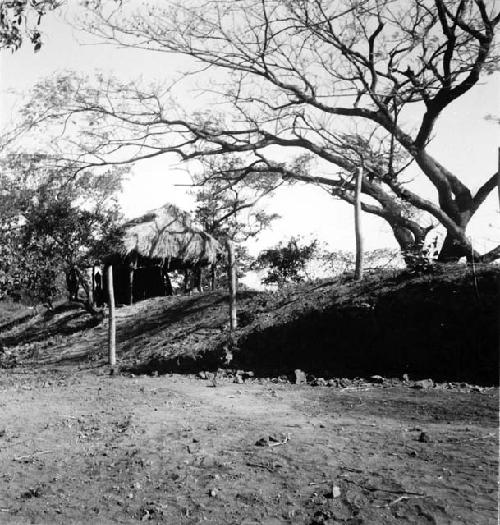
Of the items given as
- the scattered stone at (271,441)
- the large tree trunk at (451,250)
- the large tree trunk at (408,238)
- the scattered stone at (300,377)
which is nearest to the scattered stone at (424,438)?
the scattered stone at (271,441)

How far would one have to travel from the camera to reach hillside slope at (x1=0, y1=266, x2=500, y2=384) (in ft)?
25.2

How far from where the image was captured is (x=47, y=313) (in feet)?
61.7

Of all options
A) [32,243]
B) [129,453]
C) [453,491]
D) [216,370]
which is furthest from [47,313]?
[453,491]

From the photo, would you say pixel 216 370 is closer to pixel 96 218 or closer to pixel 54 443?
pixel 54 443

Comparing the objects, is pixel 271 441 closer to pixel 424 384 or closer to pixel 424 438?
pixel 424 438

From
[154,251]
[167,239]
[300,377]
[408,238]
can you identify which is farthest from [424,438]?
[167,239]

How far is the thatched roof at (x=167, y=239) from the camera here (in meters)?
17.1

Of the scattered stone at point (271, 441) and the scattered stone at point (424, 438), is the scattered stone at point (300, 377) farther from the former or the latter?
the scattered stone at point (424, 438)

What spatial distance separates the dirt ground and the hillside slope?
4.44 feet

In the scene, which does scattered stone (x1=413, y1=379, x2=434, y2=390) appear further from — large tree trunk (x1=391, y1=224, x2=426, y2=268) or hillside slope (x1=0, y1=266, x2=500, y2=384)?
large tree trunk (x1=391, y1=224, x2=426, y2=268)

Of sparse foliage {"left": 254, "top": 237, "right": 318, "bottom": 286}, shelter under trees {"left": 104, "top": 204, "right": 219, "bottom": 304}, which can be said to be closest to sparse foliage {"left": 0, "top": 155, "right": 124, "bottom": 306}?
shelter under trees {"left": 104, "top": 204, "right": 219, "bottom": 304}

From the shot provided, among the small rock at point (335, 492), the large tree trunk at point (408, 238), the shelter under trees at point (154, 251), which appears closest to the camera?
the small rock at point (335, 492)

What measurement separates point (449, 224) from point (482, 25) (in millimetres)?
4824

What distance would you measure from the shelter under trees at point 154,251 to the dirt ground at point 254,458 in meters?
10.7
